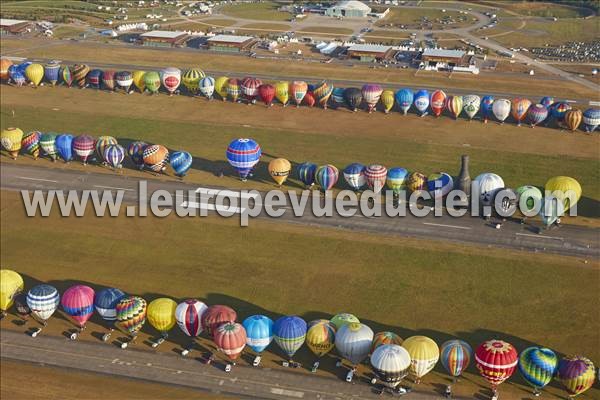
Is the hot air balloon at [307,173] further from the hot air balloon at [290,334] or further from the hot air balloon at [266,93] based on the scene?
the hot air balloon at [290,334]

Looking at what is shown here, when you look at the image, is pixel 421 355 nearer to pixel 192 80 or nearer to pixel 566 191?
pixel 566 191

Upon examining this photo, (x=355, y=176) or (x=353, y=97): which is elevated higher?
(x=353, y=97)

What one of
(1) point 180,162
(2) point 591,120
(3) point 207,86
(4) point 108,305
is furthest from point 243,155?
(2) point 591,120

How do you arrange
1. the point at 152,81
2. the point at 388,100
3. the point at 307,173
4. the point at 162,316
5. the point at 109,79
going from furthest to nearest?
the point at 109,79, the point at 152,81, the point at 388,100, the point at 307,173, the point at 162,316

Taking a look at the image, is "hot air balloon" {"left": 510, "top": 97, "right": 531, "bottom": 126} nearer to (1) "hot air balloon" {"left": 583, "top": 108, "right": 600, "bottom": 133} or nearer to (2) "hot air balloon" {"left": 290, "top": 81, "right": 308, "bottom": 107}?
(1) "hot air balloon" {"left": 583, "top": 108, "right": 600, "bottom": 133}

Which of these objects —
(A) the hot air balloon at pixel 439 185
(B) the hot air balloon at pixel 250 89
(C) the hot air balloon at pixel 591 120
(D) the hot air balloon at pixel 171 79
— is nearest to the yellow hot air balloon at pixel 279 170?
Result: (A) the hot air balloon at pixel 439 185

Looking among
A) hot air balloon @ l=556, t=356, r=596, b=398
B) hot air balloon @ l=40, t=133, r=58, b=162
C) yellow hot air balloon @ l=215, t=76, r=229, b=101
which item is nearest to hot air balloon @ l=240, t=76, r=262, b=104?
yellow hot air balloon @ l=215, t=76, r=229, b=101
